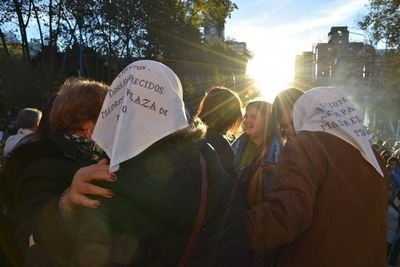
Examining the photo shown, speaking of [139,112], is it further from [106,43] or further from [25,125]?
[106,43]

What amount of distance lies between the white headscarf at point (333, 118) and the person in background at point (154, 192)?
0.74 m

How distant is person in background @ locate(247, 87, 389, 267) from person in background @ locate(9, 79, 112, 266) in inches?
30.4

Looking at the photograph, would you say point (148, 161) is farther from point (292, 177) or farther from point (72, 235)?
point (292, 177)

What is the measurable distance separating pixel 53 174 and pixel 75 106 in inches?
17.2

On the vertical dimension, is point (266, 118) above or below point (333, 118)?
below

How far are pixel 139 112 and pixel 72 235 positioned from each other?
0.56 meters

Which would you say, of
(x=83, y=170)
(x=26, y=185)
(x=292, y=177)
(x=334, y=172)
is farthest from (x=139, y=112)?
(x=334, y=172)

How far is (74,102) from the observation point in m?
2.23

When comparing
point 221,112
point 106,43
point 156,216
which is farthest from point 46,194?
point 106,43

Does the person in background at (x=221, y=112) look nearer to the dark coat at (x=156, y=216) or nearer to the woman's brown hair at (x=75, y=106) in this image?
the woman's brown hair at (x=75, y=106)

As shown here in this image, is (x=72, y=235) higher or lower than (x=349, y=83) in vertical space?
higher

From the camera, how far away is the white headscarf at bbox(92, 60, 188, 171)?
5.05ft

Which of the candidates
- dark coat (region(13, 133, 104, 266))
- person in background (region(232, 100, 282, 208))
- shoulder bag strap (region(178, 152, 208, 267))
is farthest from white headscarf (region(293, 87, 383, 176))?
dark coat (region(13, 133, 104, 266))

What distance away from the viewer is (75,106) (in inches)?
87.7
